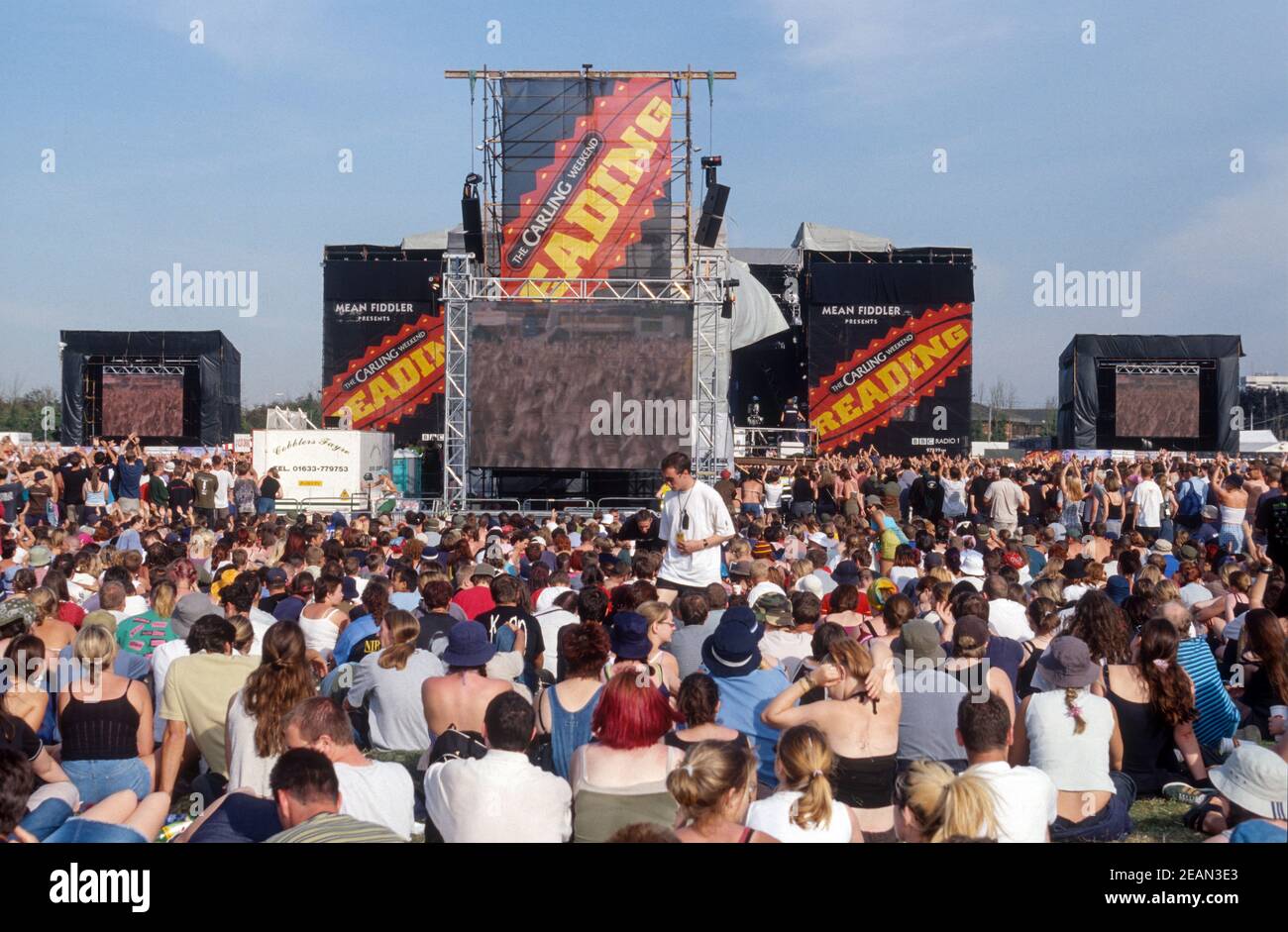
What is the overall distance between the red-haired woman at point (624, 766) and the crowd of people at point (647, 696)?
10 mm

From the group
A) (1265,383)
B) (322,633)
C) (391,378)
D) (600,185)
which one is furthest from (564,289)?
(1265,383)

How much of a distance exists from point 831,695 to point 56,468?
49.3 feet

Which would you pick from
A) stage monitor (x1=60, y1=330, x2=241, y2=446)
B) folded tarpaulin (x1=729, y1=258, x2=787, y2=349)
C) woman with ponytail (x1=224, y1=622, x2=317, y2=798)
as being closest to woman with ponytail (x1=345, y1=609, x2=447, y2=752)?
woman with ponytail (x1=224, y1=622, x2=317, y2=798)

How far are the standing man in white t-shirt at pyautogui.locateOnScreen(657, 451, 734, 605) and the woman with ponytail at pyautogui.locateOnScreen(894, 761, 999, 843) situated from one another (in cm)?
379

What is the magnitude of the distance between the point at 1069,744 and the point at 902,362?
2542 centimetres

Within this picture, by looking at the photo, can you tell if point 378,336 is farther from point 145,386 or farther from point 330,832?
point 330,832

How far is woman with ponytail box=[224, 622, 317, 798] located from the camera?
15.6 ft

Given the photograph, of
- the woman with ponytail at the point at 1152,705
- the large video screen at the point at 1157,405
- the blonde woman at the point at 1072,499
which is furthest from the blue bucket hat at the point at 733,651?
the large video screen at the point at 1157,405

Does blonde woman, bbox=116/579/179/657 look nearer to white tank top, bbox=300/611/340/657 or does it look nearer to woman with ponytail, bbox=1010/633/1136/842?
white tank top, bbox=300/611/340/657

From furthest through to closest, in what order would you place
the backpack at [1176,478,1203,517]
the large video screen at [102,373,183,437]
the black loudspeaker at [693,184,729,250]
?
1. the large video screen at [102,373,183,437]
2. the black loudspeaker at [693,184,729,250]
3. the backpack at [1176,478,1203,517]

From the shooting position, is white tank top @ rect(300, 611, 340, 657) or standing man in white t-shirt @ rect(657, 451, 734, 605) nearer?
white tank top @ rect(300, 611, 340, 657)

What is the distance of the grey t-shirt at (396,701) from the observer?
19.1 ft
